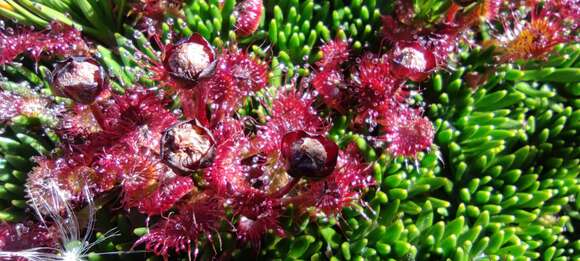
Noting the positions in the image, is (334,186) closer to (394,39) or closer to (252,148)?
(252,148)

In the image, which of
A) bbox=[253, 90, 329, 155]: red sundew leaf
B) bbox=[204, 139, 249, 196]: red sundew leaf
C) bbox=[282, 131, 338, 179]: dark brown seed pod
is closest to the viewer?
bbox=[282, 131, 338, 179]: dark brown seed pod

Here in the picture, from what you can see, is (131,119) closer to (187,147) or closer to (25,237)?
(187,147)

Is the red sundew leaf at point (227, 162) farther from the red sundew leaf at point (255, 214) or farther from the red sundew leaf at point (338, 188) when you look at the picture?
the red sundew leaf at point (338, 188)

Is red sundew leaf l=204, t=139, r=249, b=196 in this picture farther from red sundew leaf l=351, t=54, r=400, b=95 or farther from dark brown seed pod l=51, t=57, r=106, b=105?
red sundew leaf l=351, t=54, r=400, b=95

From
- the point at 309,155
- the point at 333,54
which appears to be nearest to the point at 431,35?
the point at 333,54

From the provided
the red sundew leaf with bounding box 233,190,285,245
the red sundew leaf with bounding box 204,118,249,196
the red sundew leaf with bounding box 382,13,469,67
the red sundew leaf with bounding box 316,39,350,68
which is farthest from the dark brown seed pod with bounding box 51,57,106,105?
the red sundew leaf with bounding box 382,13,469,67

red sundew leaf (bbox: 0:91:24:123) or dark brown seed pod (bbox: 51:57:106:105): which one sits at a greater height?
dark brown seed pod (bbox: 51:57:106:105)
